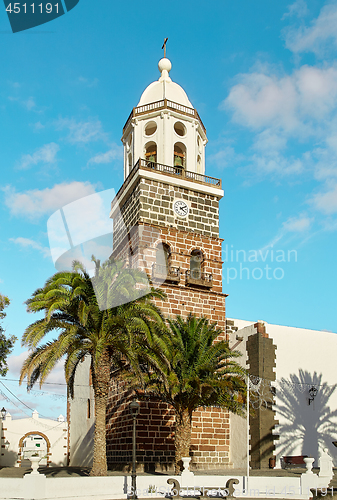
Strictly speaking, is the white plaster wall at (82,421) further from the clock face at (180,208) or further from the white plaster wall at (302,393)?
the clock face at (180,208)

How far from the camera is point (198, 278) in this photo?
25359 millimetres

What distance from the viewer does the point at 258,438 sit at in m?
21.2

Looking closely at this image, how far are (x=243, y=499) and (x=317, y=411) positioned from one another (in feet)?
28.5

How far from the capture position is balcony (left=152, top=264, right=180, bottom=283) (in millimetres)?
23881

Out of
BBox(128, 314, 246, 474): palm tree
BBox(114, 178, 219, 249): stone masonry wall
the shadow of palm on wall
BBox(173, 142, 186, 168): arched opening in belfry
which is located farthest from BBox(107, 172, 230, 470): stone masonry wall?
BBox(128, 314, 246, 474): palm tree

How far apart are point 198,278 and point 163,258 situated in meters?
2.06

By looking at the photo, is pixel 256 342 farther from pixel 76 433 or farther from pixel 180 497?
pixel 76 433

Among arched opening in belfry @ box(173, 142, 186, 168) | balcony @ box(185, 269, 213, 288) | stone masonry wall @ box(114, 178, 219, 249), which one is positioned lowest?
balcony @ box(185, 269, 213, 288)

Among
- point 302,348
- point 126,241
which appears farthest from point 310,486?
point 126,241

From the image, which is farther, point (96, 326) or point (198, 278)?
point (198, 278)

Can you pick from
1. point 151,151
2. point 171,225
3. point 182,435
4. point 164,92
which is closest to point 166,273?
point 171,225

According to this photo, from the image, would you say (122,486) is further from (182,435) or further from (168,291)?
(168,291)

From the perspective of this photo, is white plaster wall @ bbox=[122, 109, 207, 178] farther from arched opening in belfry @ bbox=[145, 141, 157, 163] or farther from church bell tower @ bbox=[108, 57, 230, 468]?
arched opening in belfry @ bbox=[145, 141, 157, 163]

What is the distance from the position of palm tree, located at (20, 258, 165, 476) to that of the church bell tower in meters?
4.95
